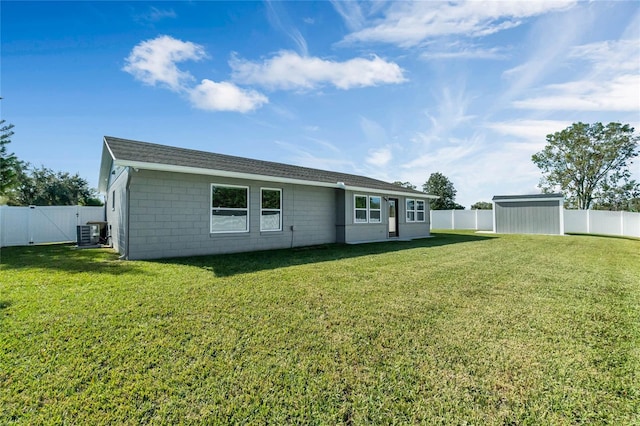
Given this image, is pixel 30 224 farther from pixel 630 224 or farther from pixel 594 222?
pixel 630 224

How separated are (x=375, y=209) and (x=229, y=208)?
7.52 metres

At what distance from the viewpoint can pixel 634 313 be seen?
4.30 metres

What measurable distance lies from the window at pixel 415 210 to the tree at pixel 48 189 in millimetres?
26902

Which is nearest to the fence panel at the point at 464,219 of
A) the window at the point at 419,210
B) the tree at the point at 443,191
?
the tree at the point at 443,191

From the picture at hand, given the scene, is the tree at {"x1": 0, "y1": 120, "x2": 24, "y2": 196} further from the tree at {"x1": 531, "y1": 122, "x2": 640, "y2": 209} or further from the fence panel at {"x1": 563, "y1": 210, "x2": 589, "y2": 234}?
the tree at {"x1": 531, "y1": 122, "x2": 640, "y2": 209}

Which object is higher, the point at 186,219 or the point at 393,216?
the point at 393,216

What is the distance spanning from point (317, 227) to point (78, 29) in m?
10.1

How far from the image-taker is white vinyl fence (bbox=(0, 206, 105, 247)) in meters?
12.0

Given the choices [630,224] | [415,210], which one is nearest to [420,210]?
[415,210]

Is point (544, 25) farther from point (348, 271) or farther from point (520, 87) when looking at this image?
point (348, 271)

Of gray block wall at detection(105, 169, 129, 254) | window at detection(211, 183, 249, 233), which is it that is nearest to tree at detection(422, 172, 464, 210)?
window at detection(211, 183, 249, 233)

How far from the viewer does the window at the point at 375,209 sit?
1420cm

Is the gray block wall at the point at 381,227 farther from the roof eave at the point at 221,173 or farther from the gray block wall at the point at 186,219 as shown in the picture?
the gray block wall at the point at 186,219

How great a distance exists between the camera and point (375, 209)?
47.3 feet
